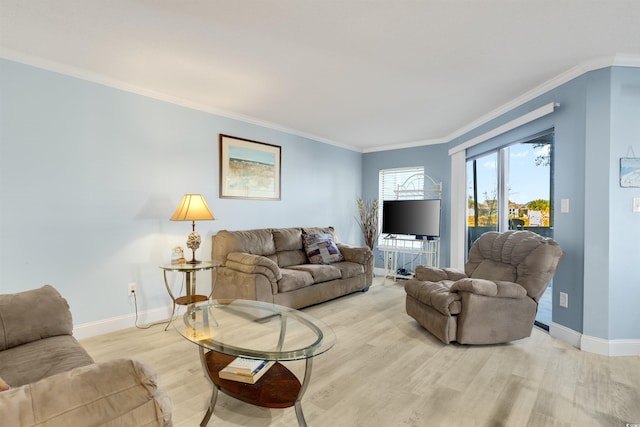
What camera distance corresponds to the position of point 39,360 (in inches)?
59.6

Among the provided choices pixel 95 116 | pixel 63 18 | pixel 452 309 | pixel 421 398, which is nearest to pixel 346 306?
pixel 452 309

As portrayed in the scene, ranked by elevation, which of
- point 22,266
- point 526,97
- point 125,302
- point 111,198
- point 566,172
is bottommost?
point 125,302

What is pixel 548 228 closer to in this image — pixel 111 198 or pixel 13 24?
pixel 111 198

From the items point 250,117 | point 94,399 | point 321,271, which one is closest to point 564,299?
point 321,271

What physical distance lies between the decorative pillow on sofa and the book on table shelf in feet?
8.63

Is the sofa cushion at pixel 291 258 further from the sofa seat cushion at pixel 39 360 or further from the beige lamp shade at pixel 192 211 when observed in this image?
the sofa seat cushion at pixel 39 360

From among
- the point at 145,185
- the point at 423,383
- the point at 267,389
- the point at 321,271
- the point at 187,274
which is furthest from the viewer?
the point at 321,271

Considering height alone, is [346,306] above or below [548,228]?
below

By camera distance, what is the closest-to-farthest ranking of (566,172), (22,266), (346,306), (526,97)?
(22,266) < (566,172) < (526,97) < (346,306)

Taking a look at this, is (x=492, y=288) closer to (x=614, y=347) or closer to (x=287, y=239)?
(x=614, y=347)

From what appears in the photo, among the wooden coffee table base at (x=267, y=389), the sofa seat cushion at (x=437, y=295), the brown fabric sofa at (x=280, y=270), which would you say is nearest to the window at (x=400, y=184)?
the brown fabric sofa at (x=280, y=270)

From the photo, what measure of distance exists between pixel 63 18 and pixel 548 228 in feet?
15.3

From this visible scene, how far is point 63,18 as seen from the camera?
2146mm

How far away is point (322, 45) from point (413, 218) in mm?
3374
